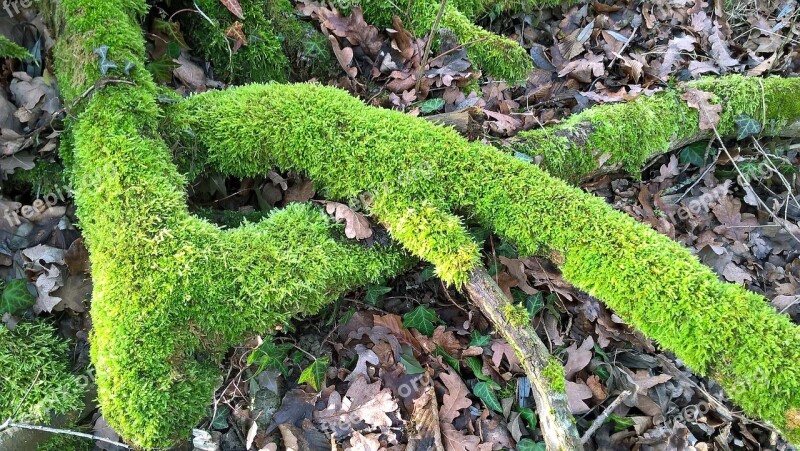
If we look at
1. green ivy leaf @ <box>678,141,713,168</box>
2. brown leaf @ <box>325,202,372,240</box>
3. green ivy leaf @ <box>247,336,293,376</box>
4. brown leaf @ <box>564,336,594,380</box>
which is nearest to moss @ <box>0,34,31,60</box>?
brown leaf @ <box>325,202,372,240</box>

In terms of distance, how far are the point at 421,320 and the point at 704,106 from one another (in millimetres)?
3031

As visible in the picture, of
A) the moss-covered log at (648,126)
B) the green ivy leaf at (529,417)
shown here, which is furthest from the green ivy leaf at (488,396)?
the moss-covered log at (648,126)

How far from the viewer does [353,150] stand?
2.88m

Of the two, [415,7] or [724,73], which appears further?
[724,73]

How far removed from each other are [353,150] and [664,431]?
2.49m

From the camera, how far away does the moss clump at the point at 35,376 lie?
8.50 feet

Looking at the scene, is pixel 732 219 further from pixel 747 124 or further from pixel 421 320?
pixel 421 320

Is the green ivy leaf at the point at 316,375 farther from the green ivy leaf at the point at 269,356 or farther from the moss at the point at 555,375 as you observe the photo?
the moss at the point at 555,375

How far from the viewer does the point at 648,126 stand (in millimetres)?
3807

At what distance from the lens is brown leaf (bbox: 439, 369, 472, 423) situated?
2.80 m

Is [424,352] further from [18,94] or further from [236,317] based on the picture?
[18,94]

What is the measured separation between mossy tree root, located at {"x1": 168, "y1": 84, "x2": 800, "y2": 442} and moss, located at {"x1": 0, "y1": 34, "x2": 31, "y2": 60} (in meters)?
1.14

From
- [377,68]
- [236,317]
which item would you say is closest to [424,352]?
[236,317]

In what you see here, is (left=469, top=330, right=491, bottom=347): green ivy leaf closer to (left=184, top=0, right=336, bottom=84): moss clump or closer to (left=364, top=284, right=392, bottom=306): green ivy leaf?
(left=364, top=284, right=392, bottom=306): green ivy leaf
